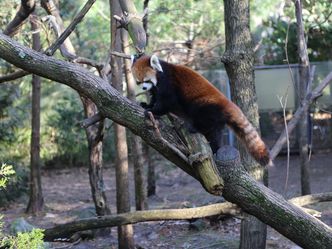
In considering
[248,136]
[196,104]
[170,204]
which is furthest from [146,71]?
[170,204]

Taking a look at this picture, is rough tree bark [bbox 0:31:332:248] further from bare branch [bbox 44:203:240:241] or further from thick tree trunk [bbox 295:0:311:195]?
thick tree trunk [bbox 295:0:311:195]

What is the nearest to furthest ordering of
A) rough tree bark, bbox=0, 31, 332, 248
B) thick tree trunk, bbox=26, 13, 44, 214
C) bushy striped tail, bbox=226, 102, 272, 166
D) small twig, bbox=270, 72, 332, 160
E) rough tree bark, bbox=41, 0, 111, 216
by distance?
rough tree bark, bbox=0, 31, 332, 248
bushy striped tail, bbox=226, 102, 272, 166
small twig, bbox=270, 72, 332, 160
rough tree bark, bbox=41, 0, 111, 216
thick tree trunk, bbox=26, 13, 44, 214

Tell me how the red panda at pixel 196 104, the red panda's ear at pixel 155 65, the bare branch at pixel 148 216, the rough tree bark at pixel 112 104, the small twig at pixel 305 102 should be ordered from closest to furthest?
the rough tree bark at pixel 112 104 → the red panda at pixel 196 104 → the red panda's ear at pixel 155 65 → the bare branch at pixel 148 216 → the small twig at pixel 305 102

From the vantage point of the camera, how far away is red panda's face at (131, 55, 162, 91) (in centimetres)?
390

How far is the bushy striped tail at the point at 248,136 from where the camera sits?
3.52 meters

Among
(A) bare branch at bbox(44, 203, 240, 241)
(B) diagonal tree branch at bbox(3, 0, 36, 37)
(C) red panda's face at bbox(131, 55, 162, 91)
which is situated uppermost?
(B) diagonal tree branch at bbox(3, 0, 36, 37)

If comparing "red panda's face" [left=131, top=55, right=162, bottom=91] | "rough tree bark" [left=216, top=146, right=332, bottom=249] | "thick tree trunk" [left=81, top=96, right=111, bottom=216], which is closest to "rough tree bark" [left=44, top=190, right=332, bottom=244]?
"rough tree bark" [left=216, top=146, right=332, bottom=249]

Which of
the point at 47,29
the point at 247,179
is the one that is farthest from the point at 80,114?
the point at 247,179

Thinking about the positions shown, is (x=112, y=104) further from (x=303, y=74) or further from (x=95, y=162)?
(x=303, y=74)

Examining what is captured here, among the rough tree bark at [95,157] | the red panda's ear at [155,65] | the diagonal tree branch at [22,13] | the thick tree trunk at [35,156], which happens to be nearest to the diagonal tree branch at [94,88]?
the red panda's ear at [155,65]

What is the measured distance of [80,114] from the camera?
12125 mm

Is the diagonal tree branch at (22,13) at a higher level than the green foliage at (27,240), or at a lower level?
higher

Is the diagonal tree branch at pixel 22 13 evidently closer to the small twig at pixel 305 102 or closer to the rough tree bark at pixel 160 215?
the rough tree bark at pixel 160 215

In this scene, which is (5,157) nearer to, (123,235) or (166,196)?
(166,196)
